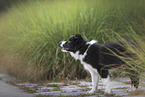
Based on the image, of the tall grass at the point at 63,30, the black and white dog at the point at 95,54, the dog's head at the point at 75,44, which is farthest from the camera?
the tall grass at the point at 63,30

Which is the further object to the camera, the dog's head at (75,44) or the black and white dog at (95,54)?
the dog's head at (75,44)

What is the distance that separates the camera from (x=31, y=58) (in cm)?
558

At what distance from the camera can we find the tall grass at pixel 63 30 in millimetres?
5355

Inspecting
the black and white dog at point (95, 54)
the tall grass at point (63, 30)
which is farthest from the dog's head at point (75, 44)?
the tall grass at point (63, 30)

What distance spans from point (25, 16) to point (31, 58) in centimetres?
221

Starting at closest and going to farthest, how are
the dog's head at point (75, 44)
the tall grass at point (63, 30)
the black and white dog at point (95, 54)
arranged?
the black and white dog at point (95, 54) < the dog's head at point (75, 44) < the tall grass at point (63, 30)

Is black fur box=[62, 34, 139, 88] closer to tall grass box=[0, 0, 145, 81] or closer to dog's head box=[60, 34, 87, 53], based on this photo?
dog's head box=[60, 34, 87, 53]

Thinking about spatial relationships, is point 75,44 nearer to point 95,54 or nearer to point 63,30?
point 95,54

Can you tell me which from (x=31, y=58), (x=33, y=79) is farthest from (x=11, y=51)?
(x=33, y=79)

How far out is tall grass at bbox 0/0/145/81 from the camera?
211 inches

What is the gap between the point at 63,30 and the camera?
5.55m

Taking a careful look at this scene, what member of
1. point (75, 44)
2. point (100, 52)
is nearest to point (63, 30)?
point (75, 44)

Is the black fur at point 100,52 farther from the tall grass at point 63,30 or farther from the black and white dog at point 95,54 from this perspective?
the tall grass at point 63,30

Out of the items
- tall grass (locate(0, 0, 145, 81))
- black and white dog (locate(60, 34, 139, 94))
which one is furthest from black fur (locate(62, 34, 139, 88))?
tall grass (locate(0, 0, 145, 81))
